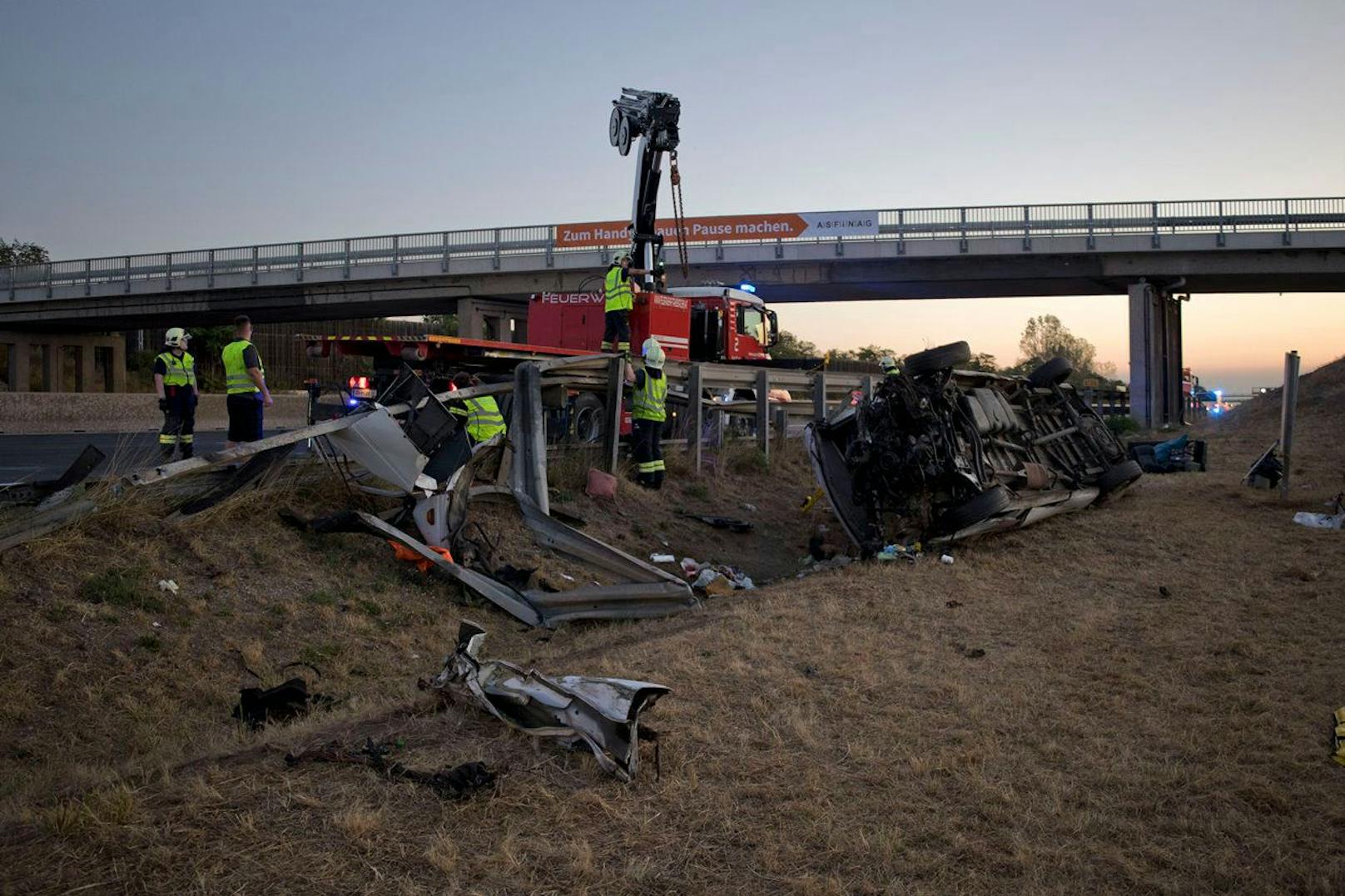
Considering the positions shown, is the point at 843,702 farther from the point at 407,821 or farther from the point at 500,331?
the point at 500,331

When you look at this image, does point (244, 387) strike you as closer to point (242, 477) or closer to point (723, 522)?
point (242, 477)

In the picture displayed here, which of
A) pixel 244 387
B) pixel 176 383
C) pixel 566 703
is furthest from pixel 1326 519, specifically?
pixel 176 383

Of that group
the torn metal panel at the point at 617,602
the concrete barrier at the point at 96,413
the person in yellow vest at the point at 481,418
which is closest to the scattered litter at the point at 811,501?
the person in yellow vest at the point at 481,418

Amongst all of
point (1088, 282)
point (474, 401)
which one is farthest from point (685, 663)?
point (1088, 282)

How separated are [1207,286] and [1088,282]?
4.33 metres

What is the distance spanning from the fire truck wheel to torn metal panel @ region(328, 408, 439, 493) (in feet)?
11.6

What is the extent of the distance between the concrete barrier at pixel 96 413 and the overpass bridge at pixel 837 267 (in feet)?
27.9

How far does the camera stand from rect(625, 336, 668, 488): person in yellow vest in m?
10.7

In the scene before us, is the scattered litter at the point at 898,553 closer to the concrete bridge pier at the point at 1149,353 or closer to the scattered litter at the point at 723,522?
the scattered litter at the point at 723,522

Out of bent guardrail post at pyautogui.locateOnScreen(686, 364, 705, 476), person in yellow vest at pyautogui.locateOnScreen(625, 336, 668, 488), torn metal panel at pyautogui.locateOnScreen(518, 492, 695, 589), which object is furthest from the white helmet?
torn metal panel at pyautogui.locateOnScreen(518, 492, 695, 589)

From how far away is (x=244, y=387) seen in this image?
9430mm

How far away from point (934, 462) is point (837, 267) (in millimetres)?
24951

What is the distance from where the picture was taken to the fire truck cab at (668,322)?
14.4 meters

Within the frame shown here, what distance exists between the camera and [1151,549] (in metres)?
9.04
